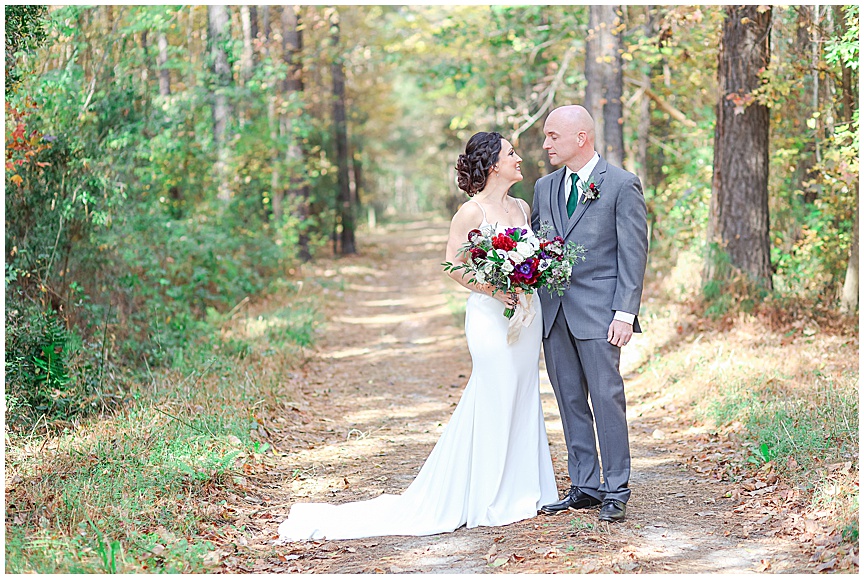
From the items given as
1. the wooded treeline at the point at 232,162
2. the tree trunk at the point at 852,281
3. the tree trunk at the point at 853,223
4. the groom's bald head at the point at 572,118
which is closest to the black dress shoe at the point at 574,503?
the groom's bald head at the point at 572,118

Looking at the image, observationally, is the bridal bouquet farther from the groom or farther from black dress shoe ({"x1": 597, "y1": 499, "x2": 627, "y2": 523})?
black dress shoe ({"x1": 597, "y1": 499, "x2": 627, "y2": 523})

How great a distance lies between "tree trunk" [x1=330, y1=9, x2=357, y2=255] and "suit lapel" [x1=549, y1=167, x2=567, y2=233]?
52.8 feet

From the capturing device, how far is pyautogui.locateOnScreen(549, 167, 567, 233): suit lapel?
5168 mm

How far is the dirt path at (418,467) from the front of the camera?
14.8ft

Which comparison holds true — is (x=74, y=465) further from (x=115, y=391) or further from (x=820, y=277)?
(x=820, y=277)

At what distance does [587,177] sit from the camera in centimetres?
507

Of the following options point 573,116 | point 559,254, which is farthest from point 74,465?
point 573,116

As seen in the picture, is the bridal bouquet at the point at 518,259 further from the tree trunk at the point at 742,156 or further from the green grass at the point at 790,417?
the tree trunk at the point at 742,156

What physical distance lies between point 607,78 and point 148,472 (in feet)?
33.1

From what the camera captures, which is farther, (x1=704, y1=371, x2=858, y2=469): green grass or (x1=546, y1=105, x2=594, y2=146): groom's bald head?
(x1=704, y1=371, x2=858, y2=469): green grass

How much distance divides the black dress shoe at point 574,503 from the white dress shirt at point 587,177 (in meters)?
1.12

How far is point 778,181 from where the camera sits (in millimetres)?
11836

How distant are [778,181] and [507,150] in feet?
26.2

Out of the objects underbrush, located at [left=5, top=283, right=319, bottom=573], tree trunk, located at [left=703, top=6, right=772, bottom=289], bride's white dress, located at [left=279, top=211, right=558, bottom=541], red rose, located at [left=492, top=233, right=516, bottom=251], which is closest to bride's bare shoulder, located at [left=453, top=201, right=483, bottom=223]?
red rose, located at [left=492, top=233, right=516, bottom=251]
